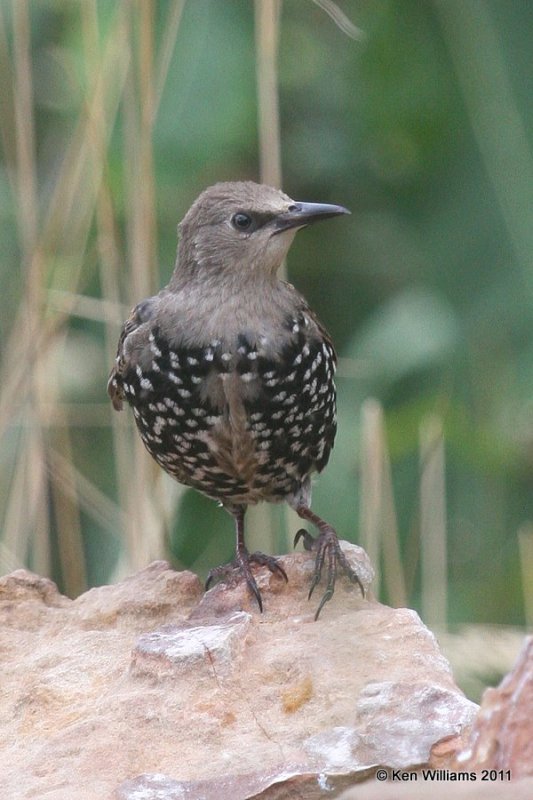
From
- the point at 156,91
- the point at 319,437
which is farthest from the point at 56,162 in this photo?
the point at 319,437

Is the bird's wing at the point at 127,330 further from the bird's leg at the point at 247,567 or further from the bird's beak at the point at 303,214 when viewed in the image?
the bird's leg at the point at 247,567

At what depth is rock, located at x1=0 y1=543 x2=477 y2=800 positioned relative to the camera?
2637 millimetres

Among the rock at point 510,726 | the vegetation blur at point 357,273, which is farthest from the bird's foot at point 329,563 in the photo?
the rock at point 510,726

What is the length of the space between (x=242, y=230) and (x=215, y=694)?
55.4 inches

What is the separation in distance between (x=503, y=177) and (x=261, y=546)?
1.88 m

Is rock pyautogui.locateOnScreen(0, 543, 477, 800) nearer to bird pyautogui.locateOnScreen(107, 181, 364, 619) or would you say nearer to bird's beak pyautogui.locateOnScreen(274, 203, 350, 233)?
bird pyautogui.locateOnScreen(107, 181, 364, 619)

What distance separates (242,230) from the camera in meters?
3.87

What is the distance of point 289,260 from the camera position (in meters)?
5.95

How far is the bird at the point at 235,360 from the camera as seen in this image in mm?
3756

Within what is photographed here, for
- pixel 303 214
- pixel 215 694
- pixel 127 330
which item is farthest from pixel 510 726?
pixel 127 330

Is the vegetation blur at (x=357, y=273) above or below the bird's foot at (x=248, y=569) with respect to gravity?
above

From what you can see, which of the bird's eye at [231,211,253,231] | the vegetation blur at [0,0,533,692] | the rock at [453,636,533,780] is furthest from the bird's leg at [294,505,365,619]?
the rock at [453,636,533,780]

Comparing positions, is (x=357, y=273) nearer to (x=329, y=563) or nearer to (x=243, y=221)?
(x=243, y=221)

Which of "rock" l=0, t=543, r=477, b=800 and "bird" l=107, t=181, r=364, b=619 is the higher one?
"bird" l=107, t=181, r=364, b=619
